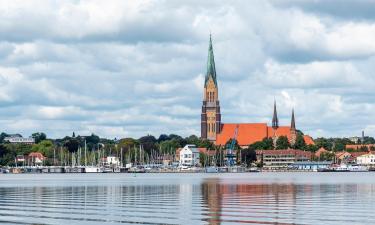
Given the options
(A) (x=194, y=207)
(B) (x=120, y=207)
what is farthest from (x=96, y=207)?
(A) (x=194, y=207)

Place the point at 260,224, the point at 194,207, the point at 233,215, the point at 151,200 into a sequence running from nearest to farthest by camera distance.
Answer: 1. the point at 260,224
2. the point at 233,215
3. the point at 194,207
4. the point at 151,200

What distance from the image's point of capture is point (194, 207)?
53500 mm

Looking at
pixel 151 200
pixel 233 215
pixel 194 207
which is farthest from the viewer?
pixel 151 200

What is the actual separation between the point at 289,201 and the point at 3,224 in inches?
852

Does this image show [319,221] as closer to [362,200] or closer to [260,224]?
[260,224]

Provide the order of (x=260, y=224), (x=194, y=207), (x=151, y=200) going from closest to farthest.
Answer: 1. (x=260, y=224)
2. (x=194, y=207)
3. (x=151, y=200)

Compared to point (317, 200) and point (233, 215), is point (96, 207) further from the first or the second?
point (317, 200)

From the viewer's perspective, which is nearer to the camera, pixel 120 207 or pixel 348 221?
pixel 348 221

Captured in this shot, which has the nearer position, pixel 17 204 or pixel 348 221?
pixel 348 221

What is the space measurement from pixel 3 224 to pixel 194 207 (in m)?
13.6

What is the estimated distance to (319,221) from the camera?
43125mm

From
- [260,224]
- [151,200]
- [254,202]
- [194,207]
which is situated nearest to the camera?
[260,224]

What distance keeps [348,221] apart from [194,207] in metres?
12.6

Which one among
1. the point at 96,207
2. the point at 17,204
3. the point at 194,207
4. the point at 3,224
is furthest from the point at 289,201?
the point at 3,224
